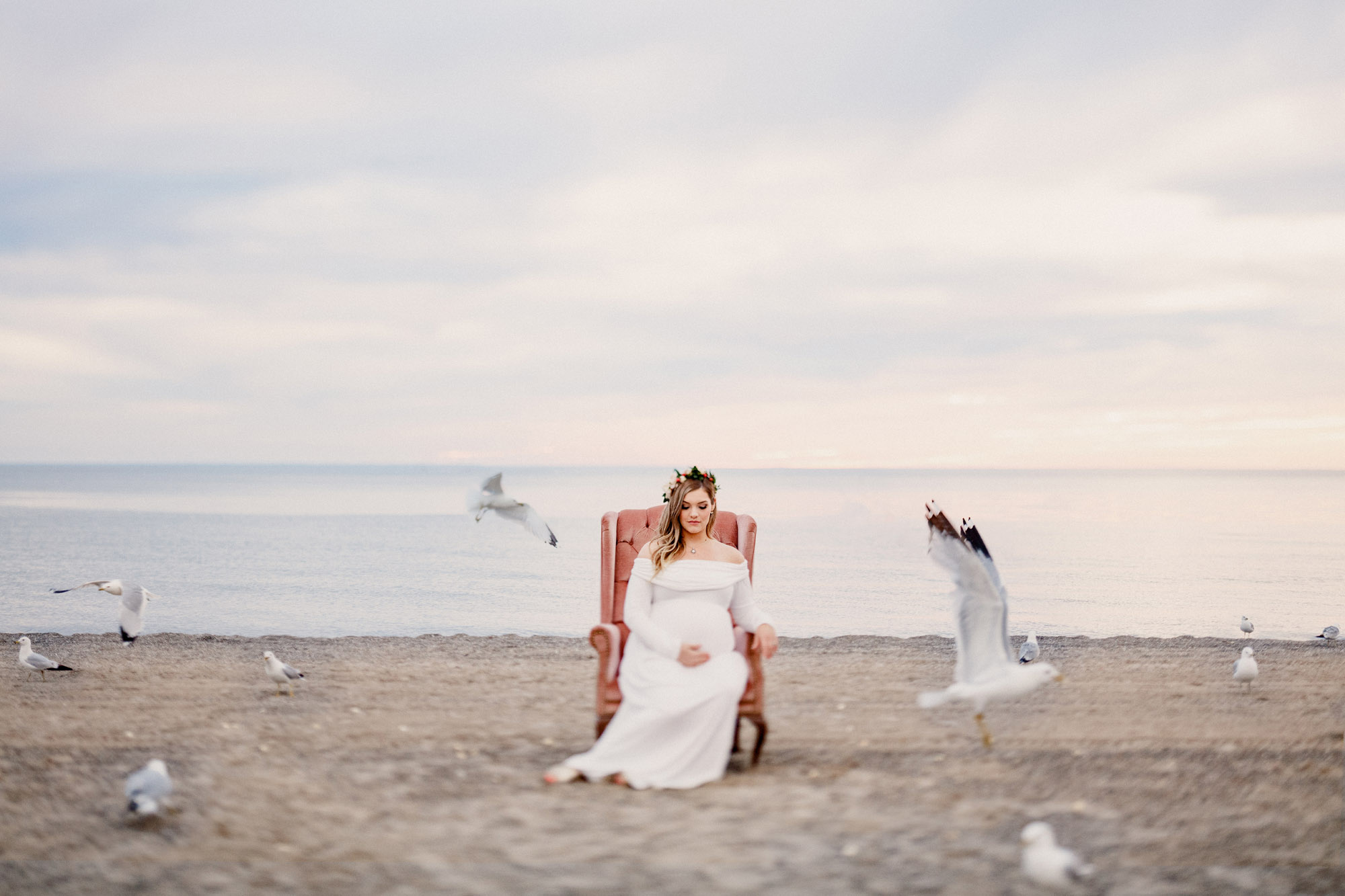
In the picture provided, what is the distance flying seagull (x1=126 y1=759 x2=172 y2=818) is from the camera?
407 centimetres

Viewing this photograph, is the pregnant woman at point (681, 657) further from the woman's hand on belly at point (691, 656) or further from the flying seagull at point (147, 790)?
the flying seagull at point (147, 790)

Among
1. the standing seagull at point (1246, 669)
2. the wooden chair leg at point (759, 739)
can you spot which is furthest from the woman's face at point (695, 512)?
the standing seagull at point (1246, 669)

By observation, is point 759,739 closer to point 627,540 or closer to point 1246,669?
point 627,540

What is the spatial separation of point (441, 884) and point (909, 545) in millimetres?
28550

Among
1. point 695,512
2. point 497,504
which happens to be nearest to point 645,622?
point 695,512

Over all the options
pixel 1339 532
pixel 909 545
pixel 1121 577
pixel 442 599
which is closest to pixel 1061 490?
pixel 1339 532

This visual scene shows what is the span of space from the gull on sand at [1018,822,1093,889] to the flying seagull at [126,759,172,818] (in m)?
3.56

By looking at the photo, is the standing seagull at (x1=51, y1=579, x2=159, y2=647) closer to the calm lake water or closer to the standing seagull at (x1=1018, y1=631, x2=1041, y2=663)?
the calm lake water

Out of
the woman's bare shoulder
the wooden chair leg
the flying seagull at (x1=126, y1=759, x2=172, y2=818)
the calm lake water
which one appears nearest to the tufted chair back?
the woman's bare shoulder

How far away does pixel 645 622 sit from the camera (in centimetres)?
510

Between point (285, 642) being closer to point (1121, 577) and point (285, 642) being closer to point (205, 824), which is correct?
point (205, 824)

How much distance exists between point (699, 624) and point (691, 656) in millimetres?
296

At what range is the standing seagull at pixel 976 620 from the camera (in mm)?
4754

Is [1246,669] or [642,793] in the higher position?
[1246,669]
